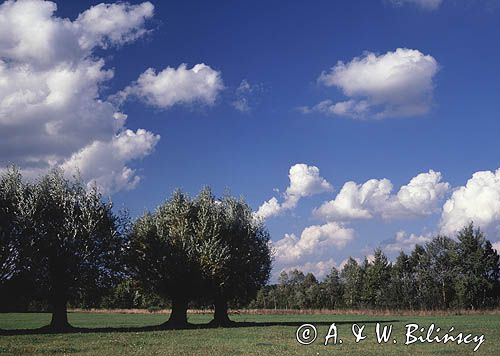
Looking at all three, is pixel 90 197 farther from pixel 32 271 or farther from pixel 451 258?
pixel 451 258

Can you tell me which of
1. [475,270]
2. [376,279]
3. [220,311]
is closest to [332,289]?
[376,279]

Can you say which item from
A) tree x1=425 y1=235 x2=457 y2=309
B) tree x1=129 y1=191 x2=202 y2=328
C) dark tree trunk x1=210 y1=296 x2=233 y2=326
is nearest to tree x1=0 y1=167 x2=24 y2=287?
tree x1=129 y1=191 x2=202 y2=328

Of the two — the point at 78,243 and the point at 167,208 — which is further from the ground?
the point at 167,208

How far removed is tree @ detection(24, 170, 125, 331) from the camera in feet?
161

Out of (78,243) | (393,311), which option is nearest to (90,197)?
(78,243)

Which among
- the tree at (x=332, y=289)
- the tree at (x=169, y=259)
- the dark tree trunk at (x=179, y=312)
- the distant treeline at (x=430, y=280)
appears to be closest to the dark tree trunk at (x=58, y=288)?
the tree at (x=169, y=259)

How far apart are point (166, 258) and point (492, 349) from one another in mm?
37106

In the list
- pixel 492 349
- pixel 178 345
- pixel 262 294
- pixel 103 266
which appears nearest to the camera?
pixel 492 349

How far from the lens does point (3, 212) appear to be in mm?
48125

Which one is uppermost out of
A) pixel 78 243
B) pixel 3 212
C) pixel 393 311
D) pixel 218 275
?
pixel 3 212

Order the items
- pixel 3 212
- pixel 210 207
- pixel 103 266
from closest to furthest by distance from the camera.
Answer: pixel 3 212 < pixel 103 266 < pixel 210 207

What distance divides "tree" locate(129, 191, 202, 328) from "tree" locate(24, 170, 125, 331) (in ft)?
20.1

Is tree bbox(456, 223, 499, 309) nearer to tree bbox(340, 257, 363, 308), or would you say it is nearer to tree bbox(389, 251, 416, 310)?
tree bbox(389, 251, 416, 310)

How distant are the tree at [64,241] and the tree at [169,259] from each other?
612cm
